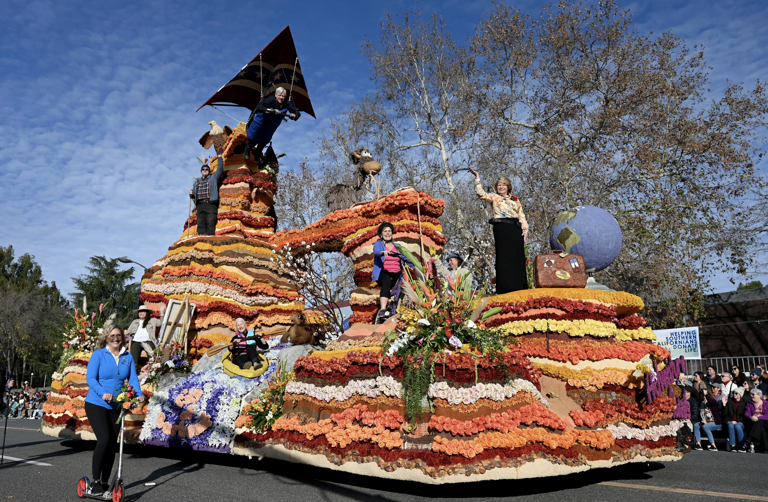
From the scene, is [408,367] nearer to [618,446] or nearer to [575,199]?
[618,446]

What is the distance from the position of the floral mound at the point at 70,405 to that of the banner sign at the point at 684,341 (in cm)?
1406

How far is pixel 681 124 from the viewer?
18828mm

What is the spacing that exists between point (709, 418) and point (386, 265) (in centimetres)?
867

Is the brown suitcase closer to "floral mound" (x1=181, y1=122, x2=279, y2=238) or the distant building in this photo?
"floral mound" (x1=181, y1=122, x2=279, y2=238)

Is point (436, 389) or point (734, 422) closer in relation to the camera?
point (436, 389)

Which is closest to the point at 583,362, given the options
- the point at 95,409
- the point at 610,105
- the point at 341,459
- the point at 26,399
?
the point at 341,459

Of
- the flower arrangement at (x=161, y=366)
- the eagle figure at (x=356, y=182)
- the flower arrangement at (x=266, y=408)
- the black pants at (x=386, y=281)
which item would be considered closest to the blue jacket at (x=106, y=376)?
the flower arrangement at (x=266, y=408)

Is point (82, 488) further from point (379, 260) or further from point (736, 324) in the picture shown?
point (736, 324)

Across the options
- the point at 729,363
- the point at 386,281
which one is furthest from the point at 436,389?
the point at 729,363

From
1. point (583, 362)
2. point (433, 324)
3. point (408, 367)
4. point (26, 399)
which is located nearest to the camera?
point (408, 367)

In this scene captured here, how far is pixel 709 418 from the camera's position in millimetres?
11477

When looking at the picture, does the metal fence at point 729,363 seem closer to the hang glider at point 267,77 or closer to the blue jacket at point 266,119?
the blue jacket at point 266,119

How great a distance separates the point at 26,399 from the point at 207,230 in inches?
911

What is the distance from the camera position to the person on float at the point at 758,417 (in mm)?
10406
